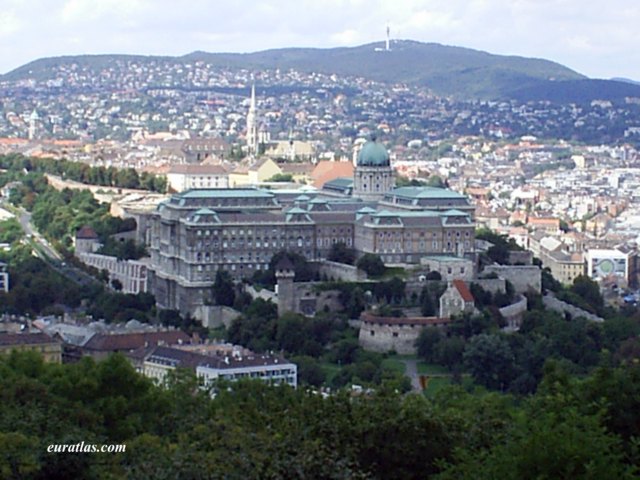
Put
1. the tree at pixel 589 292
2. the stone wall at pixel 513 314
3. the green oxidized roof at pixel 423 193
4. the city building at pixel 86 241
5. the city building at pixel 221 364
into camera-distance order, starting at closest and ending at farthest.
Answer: the city building at pixel 221 364, the stone wall at pixel 513 314, the tree at pixel 589 292, the green oxidized roof at pixel 423 193, the city building at pixel 86 241

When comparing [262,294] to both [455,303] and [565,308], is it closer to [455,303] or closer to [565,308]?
[455,303]

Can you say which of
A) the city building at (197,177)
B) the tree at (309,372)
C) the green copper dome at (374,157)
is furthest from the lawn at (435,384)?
the city building at (197,177)

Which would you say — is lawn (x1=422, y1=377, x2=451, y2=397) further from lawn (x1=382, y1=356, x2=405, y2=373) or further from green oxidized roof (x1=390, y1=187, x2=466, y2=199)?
green oxidized roof (x1=390, y1=187, x2=466, y2=199)

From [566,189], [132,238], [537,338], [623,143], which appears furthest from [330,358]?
[623,143]

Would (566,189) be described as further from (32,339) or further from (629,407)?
(629,407)

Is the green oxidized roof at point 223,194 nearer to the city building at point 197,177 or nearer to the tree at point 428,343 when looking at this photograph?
the tree at point 428,343

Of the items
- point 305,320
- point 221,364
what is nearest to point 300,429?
point 221,364
